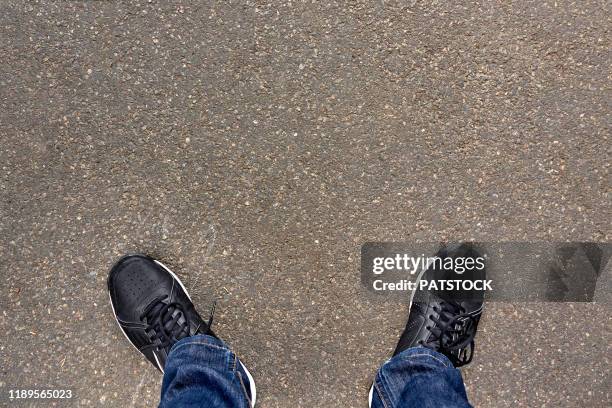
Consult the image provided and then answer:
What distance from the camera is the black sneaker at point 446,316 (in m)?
2.13

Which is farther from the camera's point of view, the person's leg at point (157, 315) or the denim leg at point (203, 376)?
the person's leg at point (157, 315)

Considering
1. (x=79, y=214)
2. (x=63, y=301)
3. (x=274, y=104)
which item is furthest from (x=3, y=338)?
(x=274, y=104)

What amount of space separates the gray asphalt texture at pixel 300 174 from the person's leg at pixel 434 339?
0.08 metres

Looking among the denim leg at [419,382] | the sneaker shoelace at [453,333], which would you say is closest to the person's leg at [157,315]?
the denim leg at [419,382]

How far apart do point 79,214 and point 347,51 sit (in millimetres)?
1397

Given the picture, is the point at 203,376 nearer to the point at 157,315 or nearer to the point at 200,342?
the point at 200,342

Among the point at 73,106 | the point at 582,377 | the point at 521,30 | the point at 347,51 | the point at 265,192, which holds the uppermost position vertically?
the point at 521,30

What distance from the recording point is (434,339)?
2.17 m

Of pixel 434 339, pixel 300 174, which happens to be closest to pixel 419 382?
pixel 434 339

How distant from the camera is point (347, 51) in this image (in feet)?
7.06

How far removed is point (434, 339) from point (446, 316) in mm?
116

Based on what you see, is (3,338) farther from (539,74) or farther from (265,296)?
(539,74)

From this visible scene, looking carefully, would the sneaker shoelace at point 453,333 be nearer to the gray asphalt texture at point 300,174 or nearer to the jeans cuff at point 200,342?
the gray asphalt texture at point 300,174

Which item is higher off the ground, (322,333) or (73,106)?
(73,106)
